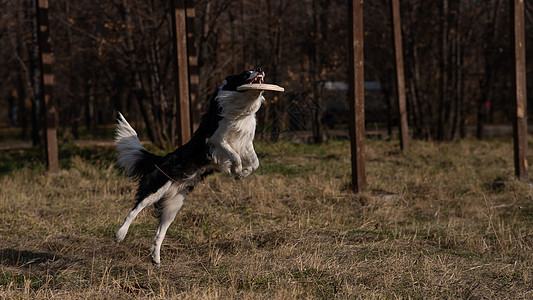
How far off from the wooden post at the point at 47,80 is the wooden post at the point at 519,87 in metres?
7.67

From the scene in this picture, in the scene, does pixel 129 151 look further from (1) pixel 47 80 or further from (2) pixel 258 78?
(1) pixel 47 80

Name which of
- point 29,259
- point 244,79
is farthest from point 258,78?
point 29,259

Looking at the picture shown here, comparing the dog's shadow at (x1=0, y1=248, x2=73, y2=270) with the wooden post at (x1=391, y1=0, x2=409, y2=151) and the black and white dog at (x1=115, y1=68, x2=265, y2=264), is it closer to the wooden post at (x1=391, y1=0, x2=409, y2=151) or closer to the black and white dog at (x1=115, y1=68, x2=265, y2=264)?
the black and white dog at (x1=115, y1=68, x2=265, y2=264)

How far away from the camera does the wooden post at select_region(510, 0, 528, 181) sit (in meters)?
8.16

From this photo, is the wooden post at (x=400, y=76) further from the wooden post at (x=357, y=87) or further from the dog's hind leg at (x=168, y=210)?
the dog's hind leg at (x=168, y=210)

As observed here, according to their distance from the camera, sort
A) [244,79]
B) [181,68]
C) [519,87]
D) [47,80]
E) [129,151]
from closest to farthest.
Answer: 1. [244,79]
2. [129,151]
3. [181,68]
4. [519,87]
5. [47,80]

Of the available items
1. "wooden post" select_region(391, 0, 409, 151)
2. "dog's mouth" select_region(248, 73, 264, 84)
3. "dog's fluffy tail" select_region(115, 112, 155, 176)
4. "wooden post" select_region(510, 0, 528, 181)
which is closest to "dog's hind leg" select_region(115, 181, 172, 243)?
"dog's fluffy tail" select_region(115, 112, 155, 176)

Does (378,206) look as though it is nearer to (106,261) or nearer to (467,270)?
(467,270)

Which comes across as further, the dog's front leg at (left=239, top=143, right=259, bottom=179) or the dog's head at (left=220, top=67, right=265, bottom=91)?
the dog's front leg at (left=239, top=143, right=259, bottom=179)

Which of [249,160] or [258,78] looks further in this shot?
[249,160]

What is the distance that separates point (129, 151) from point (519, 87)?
6284 mm

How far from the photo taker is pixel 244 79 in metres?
4.47

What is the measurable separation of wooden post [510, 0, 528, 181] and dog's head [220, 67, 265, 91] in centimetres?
542

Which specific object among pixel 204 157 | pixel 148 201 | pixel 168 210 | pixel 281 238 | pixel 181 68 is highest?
pixel 181 68
